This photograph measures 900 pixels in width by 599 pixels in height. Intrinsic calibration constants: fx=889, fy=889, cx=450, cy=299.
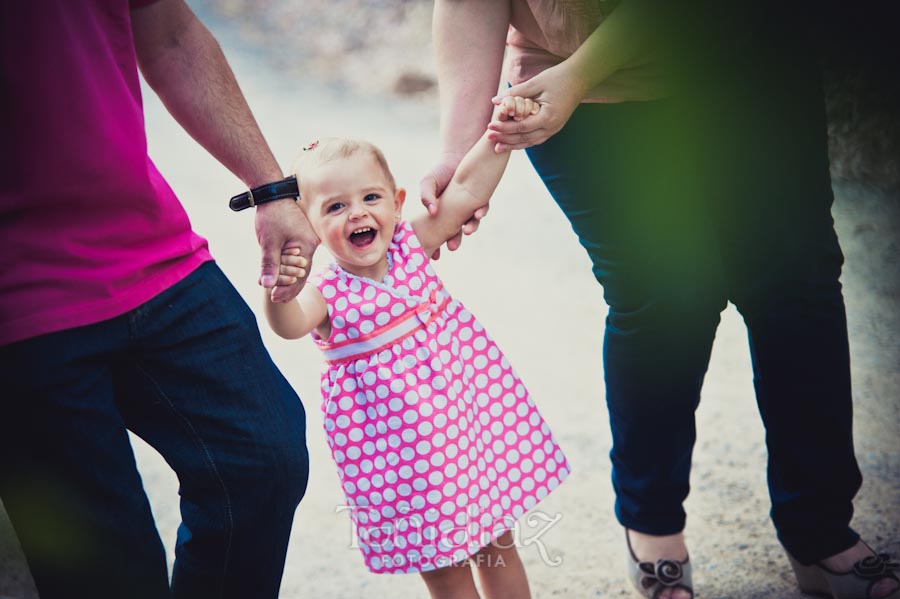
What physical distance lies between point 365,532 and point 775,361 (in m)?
0.92

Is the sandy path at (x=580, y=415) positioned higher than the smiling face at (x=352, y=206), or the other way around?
the smiling face at (x=352, y=206)

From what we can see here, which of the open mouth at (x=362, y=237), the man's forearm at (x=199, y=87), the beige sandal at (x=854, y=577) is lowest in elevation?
the beige sandal at (x=854, y=577)

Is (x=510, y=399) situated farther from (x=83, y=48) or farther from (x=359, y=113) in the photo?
(x=359, y=113)

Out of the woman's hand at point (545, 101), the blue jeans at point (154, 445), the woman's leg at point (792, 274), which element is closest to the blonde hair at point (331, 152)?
the woman's hand at point (545, 101)

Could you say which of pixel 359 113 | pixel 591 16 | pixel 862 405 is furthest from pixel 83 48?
pixel 359 113

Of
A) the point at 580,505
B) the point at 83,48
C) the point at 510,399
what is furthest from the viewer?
the point at 580,505

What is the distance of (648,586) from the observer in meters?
2.07

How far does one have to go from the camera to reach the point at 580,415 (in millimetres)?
3162

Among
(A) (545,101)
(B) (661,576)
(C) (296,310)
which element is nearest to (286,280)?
(C) (296,310)

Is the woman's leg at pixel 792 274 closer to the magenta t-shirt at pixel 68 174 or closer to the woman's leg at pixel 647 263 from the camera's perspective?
the woman's leg at pixel 647 263

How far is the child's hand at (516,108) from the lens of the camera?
1672 mm

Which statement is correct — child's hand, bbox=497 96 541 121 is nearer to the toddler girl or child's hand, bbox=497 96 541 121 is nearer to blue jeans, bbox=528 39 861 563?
the toddler girl

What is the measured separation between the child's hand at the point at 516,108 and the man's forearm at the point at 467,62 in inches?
6.3

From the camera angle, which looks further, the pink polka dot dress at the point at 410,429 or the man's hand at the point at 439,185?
the man's hand at the point at 439,185
